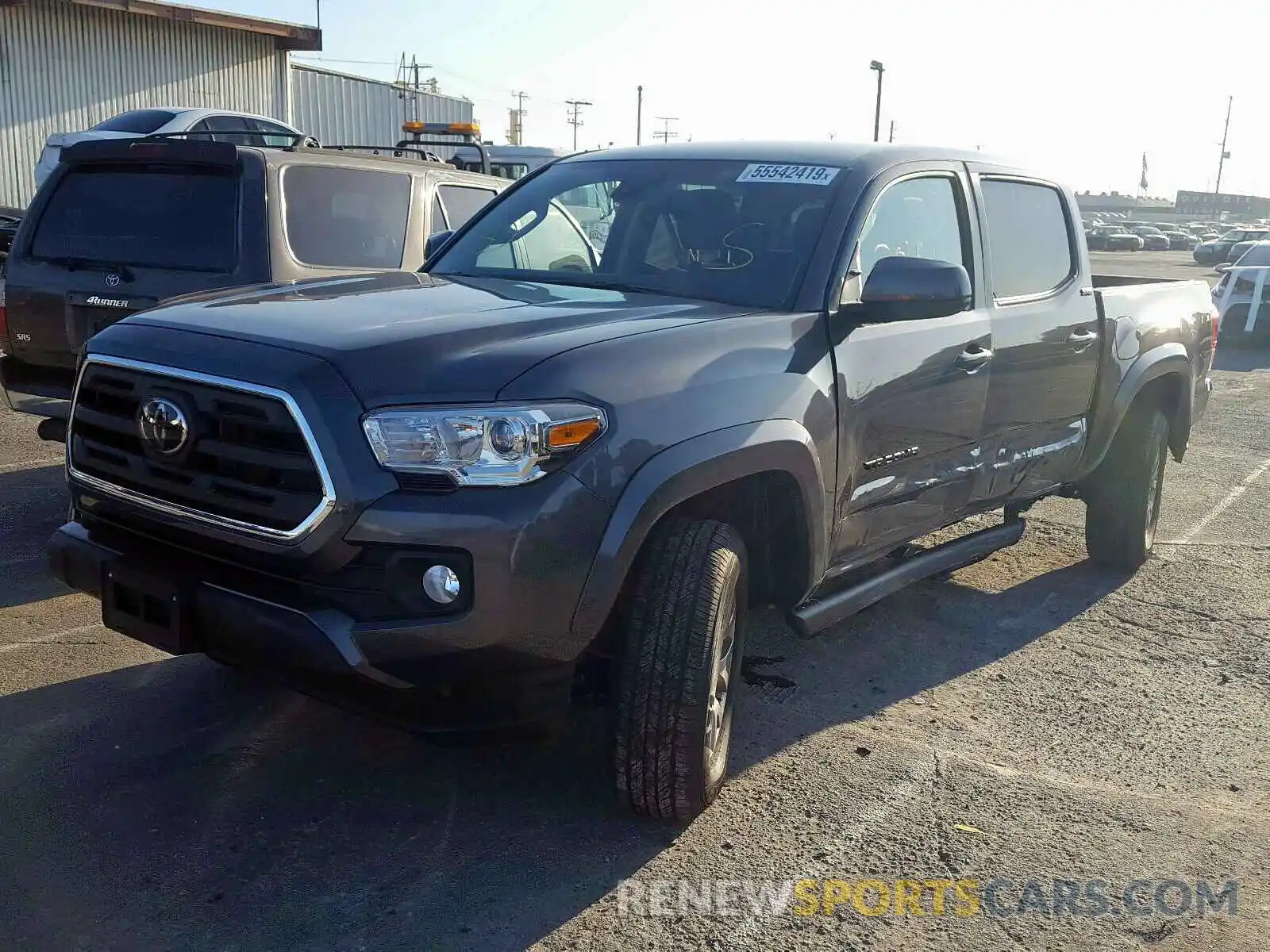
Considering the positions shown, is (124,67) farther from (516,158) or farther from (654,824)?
(654,824)

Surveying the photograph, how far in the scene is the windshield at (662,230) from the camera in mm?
4066

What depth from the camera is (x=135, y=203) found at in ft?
20.1

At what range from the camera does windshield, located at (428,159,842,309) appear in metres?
4.07

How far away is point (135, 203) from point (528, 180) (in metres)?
2.27

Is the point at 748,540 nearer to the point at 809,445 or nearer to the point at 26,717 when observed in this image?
the point at 809,445

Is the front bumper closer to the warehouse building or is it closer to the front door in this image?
the front door

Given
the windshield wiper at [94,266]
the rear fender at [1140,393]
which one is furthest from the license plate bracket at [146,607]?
the rear fender at [1140,393]

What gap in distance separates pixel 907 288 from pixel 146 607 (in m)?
2.32

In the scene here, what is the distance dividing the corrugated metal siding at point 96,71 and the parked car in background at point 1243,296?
53.2 ft

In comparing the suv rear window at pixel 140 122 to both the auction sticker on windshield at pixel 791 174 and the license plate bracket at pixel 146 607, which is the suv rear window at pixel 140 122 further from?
the license plate bracket at pixel 146 607

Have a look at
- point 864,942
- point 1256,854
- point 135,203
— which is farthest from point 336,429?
point 135,203

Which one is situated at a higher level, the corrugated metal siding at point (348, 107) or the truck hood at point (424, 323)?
the corrugated metal siding at point (348, 107)

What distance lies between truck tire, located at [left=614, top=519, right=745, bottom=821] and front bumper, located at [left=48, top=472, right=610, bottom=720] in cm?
26

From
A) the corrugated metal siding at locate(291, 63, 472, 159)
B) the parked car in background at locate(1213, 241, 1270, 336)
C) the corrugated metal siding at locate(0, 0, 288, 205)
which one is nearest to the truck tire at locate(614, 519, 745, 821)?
the parked car in background at locate(1213, 241, 1270, 336)
